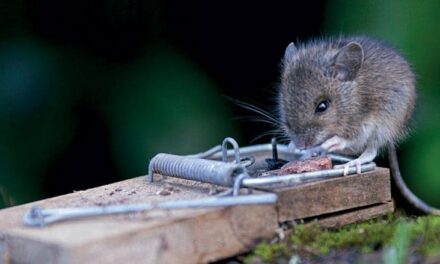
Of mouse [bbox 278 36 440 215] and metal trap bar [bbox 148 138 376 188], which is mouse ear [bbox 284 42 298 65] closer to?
mouse [bbox 278 36 440 215]

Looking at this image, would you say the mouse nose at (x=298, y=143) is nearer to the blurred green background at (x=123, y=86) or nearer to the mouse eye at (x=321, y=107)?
the mouse eye at (x=321, y=107)

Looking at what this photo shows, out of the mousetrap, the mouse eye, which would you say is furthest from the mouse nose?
the mousetrap

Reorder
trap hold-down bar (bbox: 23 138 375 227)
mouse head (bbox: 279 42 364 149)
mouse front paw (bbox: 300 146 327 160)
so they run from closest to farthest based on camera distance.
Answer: trap hold-down bar (bbox: 23 138 375 227) → mouse front paw (bbox: 300 146 327 160) → mouse head (bbox: 279 42 364 149)

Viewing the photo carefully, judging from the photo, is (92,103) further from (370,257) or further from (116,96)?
(370,257)

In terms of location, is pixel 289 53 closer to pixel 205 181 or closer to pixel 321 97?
pixel 321 97

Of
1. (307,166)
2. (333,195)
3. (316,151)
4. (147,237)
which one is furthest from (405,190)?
(147,237)

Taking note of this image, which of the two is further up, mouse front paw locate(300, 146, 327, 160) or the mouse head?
the mouse head
